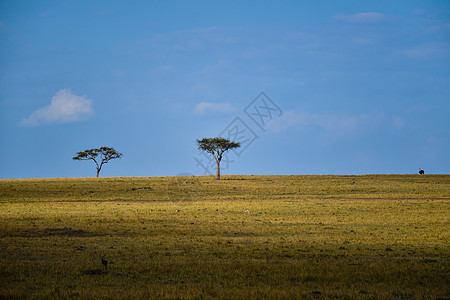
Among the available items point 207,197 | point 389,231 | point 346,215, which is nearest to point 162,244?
point 389,231

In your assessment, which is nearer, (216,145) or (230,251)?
(230,251)

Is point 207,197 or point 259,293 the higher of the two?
point 207,197

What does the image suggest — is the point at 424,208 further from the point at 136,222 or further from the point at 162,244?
the point at 162,244

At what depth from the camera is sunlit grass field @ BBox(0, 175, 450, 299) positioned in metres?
13.6

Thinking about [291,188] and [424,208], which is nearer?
[424,208]

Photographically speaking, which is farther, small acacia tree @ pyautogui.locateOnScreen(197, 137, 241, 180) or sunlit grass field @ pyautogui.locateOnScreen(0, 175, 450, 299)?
small acacia tree @ pyautogui.locateOnScreen(197, 137, 241, 180)

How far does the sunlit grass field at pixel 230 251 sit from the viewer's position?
535 inches

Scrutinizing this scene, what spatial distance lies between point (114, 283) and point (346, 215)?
1052 inches

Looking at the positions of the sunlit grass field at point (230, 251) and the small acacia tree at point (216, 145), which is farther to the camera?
the small acacia tree at point (216, 145)

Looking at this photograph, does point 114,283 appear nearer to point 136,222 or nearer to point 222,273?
point 222,273

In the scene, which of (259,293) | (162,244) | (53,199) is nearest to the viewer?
(259,293)

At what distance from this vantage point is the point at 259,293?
12.9m

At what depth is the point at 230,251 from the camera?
20797 millimetres

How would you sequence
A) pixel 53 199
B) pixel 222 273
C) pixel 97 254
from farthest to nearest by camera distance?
pixel 53 199 < pixel 97 254 < pixel 222 273
